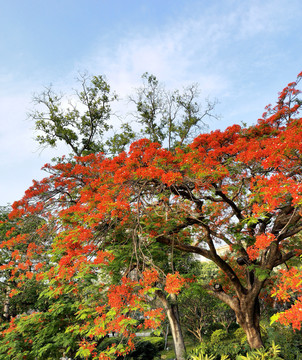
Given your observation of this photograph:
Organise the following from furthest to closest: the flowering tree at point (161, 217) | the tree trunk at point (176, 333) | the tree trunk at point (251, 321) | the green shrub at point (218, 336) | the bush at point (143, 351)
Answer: the green shrub at point (218, 336)
the bush at point (143, 351)
the tree trunk at point (176, 333)
the tree trunk at point (251, 321)
the flowering tree at point (161, 217)

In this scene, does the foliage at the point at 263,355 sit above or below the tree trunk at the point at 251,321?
below

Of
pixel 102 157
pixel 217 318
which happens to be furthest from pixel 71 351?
pixel 217 318

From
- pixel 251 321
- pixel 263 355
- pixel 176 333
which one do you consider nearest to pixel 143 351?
pixel 176 333

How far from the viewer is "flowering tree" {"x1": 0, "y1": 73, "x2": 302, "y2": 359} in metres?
5.26

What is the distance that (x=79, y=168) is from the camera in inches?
373

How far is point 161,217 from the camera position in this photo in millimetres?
7543

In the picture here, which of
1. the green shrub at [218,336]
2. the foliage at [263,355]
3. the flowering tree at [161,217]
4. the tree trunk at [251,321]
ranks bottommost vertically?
the foliage at [263,355]

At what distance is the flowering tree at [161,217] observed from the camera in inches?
207

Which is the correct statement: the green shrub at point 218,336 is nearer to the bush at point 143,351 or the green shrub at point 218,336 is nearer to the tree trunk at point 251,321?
the bush at point 143,351

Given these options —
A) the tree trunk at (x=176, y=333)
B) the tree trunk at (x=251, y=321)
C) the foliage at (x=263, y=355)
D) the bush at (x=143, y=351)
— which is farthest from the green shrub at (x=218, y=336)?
the foliage at (x=263, y=355)

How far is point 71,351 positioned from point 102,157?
21.7ft

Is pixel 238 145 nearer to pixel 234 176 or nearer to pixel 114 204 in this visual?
pixel 234 176

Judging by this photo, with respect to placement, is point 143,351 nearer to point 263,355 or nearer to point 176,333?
point 176,333

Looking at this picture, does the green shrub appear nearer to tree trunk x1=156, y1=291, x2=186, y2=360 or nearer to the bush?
the bush
